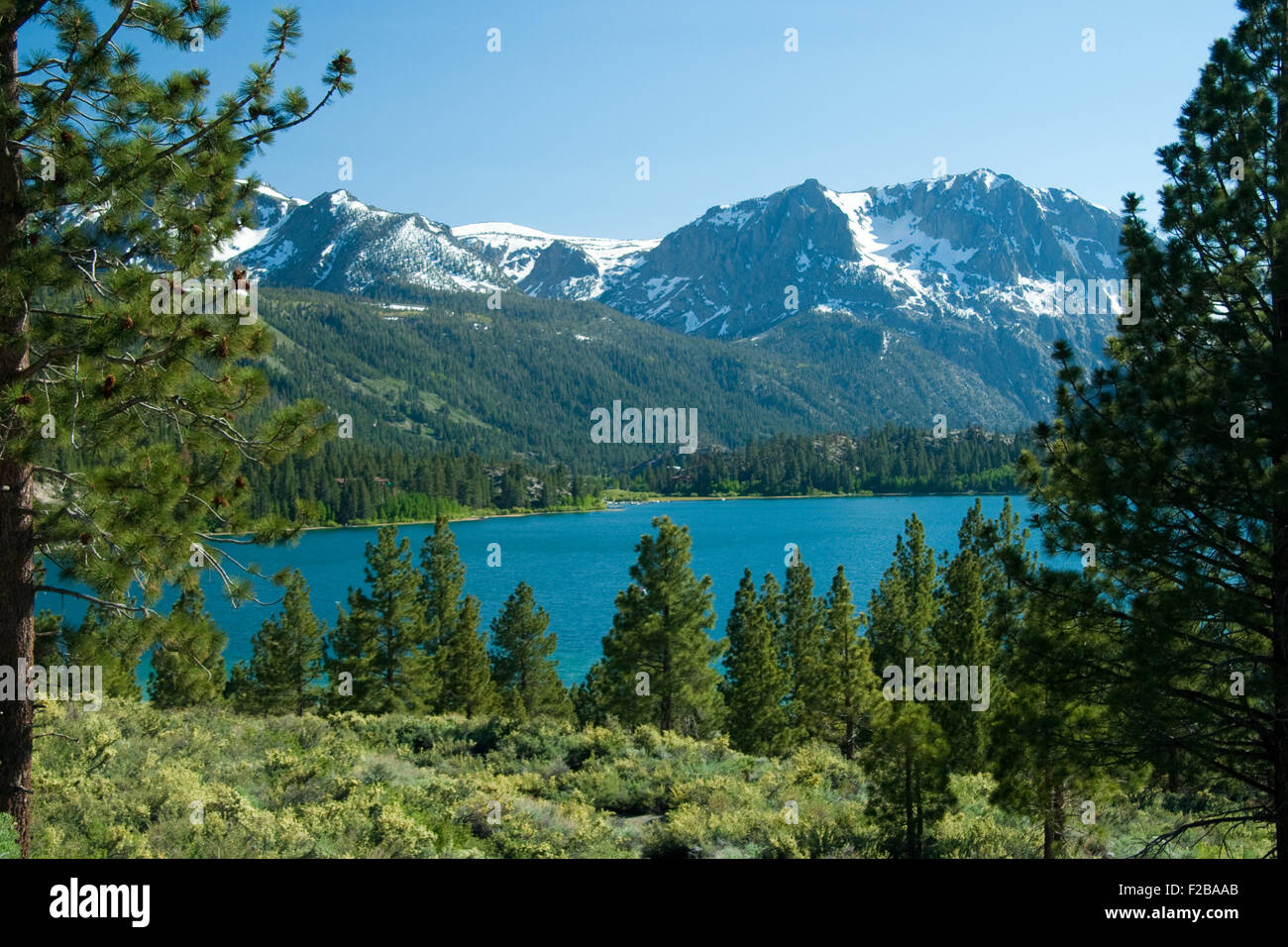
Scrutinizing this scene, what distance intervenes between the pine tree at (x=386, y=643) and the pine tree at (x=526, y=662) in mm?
3594

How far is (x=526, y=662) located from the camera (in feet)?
132

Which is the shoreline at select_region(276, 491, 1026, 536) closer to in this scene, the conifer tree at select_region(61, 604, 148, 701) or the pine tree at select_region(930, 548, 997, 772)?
the pine tree at select_region(930, 548, 997, 772)

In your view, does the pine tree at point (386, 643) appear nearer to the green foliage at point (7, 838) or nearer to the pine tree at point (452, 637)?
the pine tree at point (452, 637)

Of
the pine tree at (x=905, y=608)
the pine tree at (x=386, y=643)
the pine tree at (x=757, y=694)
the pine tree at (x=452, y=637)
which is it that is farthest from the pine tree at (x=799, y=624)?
the pine tree at (x=386, y=643)

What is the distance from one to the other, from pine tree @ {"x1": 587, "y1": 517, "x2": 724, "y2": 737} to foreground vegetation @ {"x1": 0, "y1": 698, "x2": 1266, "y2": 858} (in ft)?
27.7

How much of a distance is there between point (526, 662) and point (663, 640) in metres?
13.6

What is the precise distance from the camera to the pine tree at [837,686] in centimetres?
3178

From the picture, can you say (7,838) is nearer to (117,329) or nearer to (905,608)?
(117,329)

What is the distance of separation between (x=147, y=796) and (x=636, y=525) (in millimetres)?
118512

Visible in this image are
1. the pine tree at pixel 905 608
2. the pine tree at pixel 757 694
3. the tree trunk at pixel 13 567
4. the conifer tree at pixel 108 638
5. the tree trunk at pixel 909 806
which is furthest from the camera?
the pine tree at pixel 905 608

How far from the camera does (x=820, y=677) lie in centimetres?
3353
